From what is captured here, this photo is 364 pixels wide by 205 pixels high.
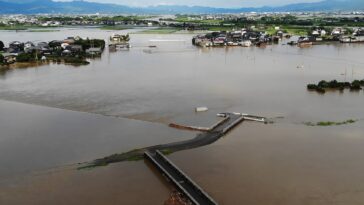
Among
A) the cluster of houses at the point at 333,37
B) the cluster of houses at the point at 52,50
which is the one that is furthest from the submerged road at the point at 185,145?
the cluster of houses at the point at 333,37

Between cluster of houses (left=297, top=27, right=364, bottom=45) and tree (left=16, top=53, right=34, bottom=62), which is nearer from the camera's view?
tree (left=16, top=53, right=34, bottom=62)

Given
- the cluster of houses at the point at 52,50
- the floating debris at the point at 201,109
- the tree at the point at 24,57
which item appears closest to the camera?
the floating debris at the point at 201,109

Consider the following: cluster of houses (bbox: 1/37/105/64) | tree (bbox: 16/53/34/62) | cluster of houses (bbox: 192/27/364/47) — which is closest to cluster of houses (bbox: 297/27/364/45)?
cluster of houses (bbox: 192/27/364/47)

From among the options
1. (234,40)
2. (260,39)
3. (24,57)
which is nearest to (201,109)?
(24,57)

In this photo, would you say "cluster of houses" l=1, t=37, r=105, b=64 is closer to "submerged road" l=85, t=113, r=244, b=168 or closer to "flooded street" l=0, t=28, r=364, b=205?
"flooded street" l=0, t=28, r=364, b=205

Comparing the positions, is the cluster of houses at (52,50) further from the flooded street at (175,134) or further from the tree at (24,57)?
the flooded street at (175,134)

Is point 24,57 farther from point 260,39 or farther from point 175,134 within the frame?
point 260,39

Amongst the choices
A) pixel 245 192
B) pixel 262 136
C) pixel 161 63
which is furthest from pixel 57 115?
pixel 161 63
